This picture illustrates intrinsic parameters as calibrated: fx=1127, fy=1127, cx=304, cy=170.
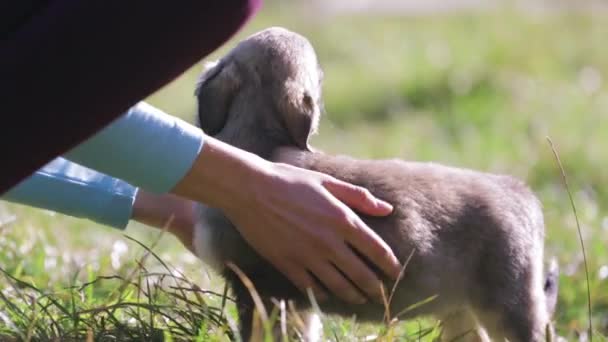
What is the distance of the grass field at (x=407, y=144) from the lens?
3455 millimetres

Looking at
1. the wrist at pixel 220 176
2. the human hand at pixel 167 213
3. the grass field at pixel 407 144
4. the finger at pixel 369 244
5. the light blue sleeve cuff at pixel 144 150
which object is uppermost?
the light blue sleeve cuff at pixel 144 150

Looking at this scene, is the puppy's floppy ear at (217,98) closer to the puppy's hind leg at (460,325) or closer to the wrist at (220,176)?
the wrist at (220,176)

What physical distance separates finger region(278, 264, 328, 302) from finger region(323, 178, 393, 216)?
0.24m

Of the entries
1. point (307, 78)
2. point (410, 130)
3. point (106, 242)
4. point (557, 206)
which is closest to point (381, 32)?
point (410, 130)

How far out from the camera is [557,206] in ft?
20.0

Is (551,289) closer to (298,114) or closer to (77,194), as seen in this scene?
(298,114)

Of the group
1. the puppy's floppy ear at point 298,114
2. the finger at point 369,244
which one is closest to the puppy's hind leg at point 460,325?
the finger at point 369,244

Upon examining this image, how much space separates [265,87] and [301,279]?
0.86 metres

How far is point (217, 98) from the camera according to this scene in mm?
3828

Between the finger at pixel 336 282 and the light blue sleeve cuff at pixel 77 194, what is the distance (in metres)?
0.99

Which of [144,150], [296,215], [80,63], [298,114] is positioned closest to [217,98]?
[298,114]

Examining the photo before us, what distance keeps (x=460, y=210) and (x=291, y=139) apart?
62cm

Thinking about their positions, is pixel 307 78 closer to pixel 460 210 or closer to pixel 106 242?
pixel 460 210

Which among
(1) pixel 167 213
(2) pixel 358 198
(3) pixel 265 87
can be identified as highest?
(3) pixel 265 87
